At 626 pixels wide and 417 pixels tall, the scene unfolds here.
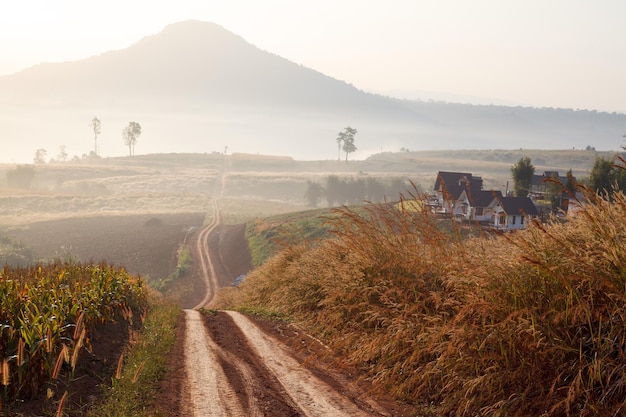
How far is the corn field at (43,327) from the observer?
7.92m

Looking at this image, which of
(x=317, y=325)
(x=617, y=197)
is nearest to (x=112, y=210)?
(x=317, y=325)

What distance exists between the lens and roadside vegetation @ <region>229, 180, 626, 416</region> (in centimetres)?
743

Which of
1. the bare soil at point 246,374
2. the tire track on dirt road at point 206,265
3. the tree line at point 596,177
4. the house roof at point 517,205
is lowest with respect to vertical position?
the tire track on dirt road at point 206,265

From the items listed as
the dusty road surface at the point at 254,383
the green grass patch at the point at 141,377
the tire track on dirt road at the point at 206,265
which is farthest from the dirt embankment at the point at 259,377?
the tire track on dirt road at the point at 206,265

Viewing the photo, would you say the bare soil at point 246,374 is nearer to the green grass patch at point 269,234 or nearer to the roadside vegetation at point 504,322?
the roadside vegetation at point 504,322

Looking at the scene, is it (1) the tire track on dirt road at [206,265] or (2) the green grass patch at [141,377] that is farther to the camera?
(1) the tire track on dirt road at [206,265]

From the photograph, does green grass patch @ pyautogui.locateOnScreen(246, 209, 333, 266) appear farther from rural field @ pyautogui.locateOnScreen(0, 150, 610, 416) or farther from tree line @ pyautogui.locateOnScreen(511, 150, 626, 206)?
tree line @ pyautogui.locateOnScreen(511, 150, 626, 206)

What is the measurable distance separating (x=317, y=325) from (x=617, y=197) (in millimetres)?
8110

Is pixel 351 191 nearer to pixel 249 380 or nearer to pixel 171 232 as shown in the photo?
pixel 171 232

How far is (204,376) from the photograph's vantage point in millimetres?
10344

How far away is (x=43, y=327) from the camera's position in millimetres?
9453

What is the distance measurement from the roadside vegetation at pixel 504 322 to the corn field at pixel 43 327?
211 inches

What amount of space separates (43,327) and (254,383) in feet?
12.7

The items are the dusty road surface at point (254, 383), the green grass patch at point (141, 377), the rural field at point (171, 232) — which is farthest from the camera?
the rural field at point (171, 232)
